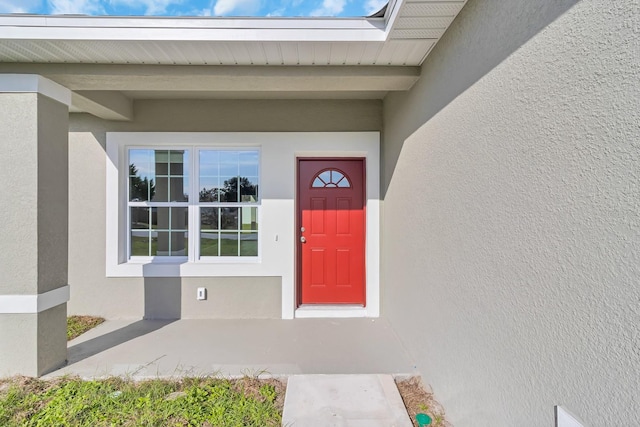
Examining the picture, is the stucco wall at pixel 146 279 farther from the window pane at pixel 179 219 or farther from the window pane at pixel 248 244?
the window pane at pixel 179 219

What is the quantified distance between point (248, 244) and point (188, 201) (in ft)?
3.46

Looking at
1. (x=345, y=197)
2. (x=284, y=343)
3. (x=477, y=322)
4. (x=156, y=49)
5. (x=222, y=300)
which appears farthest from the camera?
(x=345, y=197)

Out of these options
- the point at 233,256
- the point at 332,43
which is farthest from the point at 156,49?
the point at 233,256

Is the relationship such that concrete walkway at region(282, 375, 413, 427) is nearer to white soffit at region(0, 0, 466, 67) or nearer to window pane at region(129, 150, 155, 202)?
white soffit at region(0, 0, 466, 67)

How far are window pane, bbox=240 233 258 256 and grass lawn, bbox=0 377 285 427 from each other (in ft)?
6.36

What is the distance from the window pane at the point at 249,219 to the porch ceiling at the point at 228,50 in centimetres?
183

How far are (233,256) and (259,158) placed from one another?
1.47 m

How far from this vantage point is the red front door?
454 cm

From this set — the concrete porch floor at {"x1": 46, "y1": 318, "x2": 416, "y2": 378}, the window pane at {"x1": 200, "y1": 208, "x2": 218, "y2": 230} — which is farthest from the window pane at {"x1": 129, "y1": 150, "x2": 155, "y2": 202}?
the concrete porch floor at {"x1": 46, "y1": 318, "x2": 416, "y2": 378}

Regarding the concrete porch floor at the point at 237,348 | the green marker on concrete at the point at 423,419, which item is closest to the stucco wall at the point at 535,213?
the green marker on concrete at the point at 423,419

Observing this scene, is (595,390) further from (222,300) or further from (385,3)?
(222,300)

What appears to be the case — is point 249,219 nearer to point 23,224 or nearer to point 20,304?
point 23,224

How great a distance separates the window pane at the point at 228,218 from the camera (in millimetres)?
4488

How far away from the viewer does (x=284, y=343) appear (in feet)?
11.5
